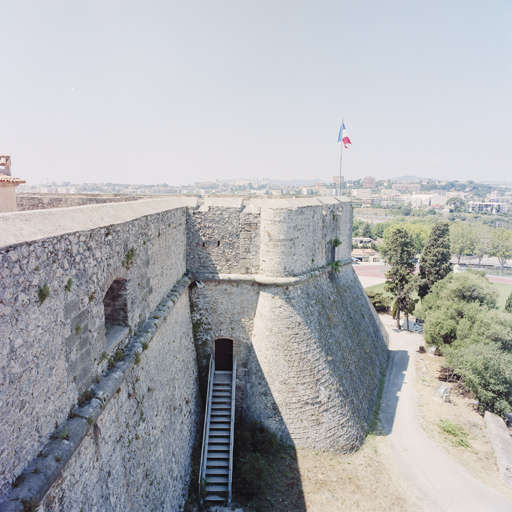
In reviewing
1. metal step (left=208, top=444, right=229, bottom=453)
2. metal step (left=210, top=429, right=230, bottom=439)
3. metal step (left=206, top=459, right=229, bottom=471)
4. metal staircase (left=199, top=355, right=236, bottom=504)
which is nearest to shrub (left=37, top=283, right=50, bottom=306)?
metal staircase (left=199, top=355, right=236, bottom=504)

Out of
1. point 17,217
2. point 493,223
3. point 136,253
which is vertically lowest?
point 493,223

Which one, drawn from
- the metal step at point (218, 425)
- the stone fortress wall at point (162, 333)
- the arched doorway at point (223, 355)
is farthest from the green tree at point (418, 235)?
the metal step at point (218, 425)

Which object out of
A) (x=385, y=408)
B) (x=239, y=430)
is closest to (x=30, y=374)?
(x=239, y=430)

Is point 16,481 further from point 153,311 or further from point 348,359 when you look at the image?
point 348,359

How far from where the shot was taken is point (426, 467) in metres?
12.7

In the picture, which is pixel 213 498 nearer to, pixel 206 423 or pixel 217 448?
pixel 217 448

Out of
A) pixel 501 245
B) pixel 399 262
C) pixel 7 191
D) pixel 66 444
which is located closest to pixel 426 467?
pixel 66 444

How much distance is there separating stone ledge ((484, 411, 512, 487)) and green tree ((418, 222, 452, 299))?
14.5m

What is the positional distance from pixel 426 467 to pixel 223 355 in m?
7.68

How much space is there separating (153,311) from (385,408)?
11.4m

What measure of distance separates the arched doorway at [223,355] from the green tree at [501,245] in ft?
246

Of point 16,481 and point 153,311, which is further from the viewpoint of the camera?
point 153,311

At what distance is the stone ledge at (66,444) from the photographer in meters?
3.96

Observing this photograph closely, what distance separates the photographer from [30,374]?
170 inches
